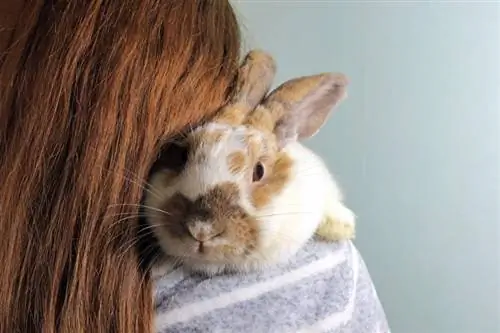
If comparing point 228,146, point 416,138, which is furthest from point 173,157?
point 416,138

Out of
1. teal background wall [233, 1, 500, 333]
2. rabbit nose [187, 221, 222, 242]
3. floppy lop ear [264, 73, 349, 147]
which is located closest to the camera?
rabbit nose [187, 221, 222, 242]

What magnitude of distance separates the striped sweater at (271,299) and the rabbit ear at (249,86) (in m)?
0.16

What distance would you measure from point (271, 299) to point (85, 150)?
24 centimetres

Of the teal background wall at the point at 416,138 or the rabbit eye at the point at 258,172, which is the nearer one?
the rabbit eye at the point at 258,172

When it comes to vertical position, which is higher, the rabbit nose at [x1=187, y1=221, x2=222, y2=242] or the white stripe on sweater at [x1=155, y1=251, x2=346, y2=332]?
the rabbit nose at [x1=187, y1=221, x2=222, y2=242]

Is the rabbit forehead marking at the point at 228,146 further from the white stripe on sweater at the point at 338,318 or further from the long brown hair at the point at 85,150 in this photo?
the white stripe on sweater at the point at 338,318

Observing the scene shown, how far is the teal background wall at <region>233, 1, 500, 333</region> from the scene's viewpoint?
133 centimetres

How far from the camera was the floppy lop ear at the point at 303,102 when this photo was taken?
0.77m

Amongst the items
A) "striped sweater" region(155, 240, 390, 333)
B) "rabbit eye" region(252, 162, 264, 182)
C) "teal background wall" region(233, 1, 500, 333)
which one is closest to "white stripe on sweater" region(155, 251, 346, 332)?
"striped sweater" region(155, 240, 390, 333)

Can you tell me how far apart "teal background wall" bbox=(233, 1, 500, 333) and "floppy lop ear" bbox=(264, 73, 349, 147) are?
543mm

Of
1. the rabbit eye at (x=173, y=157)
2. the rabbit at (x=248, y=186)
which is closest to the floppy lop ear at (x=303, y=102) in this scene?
the rabbit at (x=248, y=186)

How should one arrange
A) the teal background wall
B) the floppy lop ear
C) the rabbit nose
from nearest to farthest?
the rabbit nose, the floppy lop ear, the teal background wall

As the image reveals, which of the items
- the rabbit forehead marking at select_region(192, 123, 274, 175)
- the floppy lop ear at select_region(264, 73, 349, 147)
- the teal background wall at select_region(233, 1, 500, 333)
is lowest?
the teal background wall at select_region(233, 1, 500, 333)

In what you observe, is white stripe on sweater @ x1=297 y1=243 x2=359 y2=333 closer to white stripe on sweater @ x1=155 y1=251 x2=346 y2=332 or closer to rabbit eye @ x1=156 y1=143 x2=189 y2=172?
white stripe on sweater @ x1=155 y1=251 x2=346 y2=332
